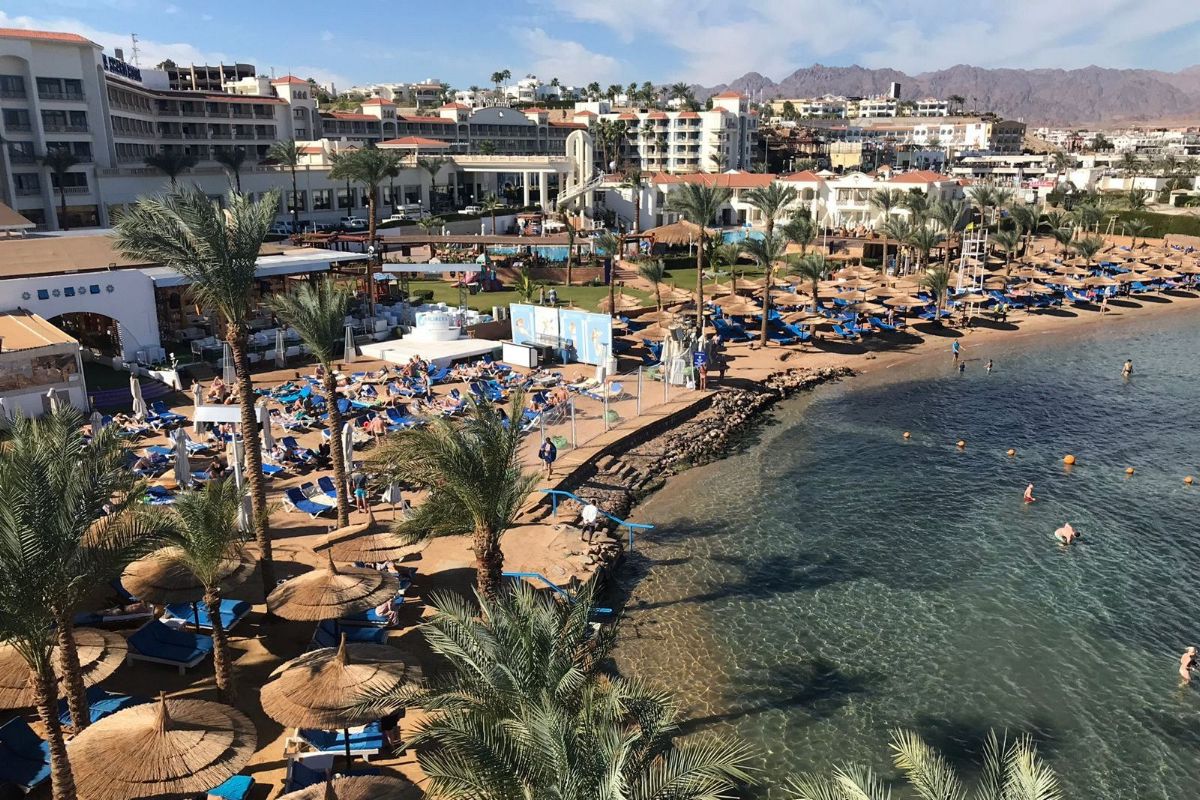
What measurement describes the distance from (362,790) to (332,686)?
1.85 meters

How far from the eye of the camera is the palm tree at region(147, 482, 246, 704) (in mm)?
12594

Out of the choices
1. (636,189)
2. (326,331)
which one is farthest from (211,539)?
(636,189)

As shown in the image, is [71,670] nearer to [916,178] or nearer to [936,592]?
[936,592]

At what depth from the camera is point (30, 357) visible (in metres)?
25.4

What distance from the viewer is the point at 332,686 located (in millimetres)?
11852

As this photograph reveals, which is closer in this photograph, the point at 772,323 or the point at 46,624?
the point at 46,624

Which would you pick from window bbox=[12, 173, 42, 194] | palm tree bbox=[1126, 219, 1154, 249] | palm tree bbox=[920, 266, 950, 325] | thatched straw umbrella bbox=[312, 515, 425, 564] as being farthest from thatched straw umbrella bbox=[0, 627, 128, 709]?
palm tree bbox=[1126, 219, 1154, 249]

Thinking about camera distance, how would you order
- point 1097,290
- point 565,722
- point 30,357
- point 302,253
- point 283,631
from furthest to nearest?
point 1097,290 < point 302,253 < point 30,357 < point 283,631 < point 565,722

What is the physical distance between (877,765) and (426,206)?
7723cm

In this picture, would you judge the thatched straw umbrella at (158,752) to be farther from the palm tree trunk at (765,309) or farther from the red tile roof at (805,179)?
the red tile roof at (805,179)

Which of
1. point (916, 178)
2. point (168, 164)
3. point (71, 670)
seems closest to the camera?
point (71, 670)

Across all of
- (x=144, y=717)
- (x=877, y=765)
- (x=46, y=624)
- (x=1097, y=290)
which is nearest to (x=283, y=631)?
(x=144, y=717)

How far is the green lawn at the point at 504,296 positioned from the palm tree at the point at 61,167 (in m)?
24.3

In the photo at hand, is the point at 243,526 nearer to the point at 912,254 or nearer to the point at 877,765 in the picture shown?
the point at 877,765
